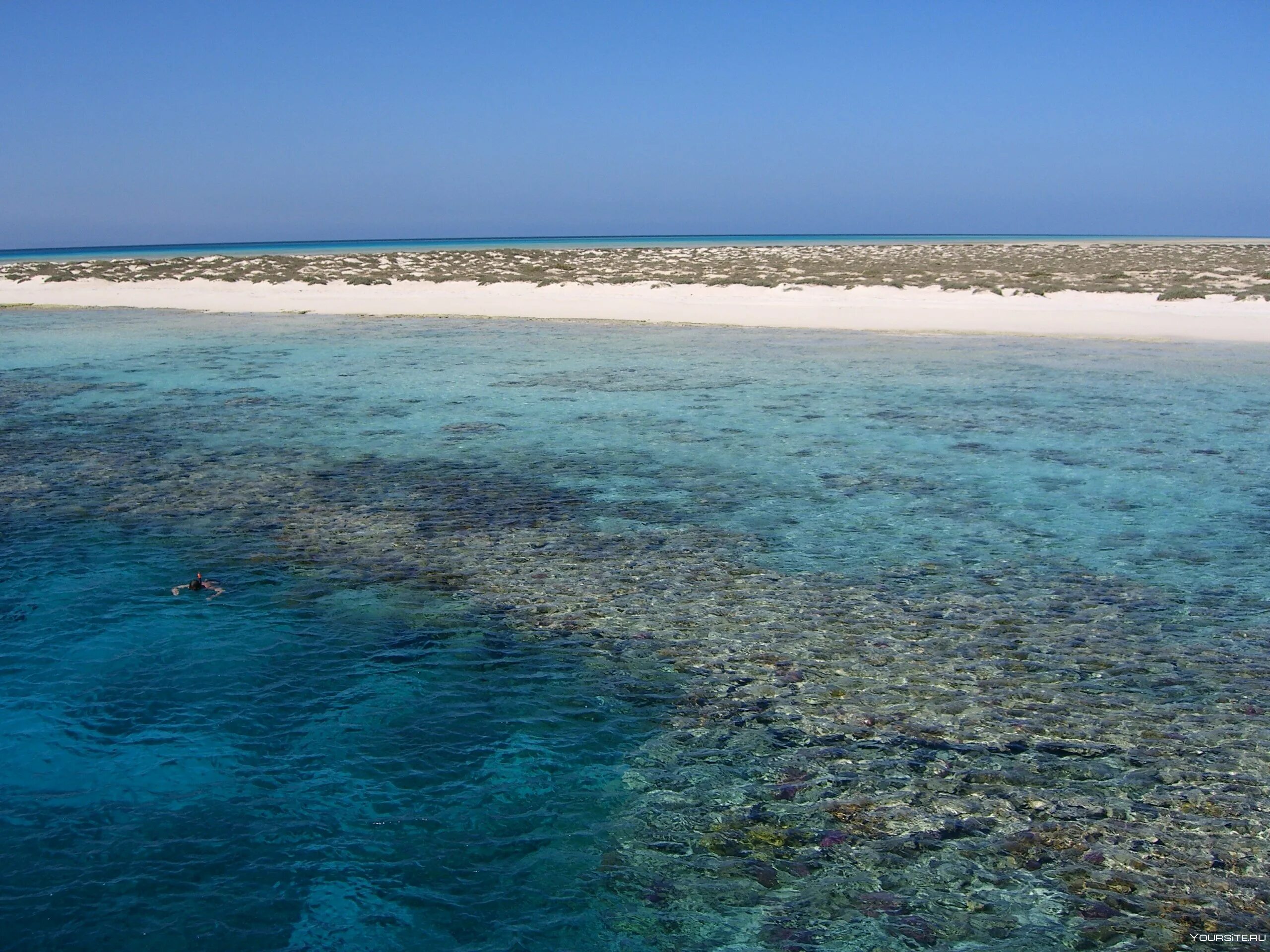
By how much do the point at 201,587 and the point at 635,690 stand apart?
3621 millimetres

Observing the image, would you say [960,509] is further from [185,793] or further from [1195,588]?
[185,793]

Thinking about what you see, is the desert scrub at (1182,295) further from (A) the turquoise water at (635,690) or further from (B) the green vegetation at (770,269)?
(A) the turquoise water at (635,690)

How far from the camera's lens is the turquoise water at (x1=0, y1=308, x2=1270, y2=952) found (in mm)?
4152

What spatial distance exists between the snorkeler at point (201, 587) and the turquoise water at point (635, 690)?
0.15 meters

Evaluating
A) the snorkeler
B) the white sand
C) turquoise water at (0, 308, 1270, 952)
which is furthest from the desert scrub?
the snorkeler

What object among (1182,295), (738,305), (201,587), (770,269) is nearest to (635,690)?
(201,587)

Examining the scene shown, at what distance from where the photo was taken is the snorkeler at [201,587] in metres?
7.43

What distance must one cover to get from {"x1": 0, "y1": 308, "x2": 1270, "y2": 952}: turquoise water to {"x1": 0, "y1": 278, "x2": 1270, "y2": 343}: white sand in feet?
41.9

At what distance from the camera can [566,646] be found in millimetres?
6562

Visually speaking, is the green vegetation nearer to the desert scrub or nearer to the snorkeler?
the desert scrub

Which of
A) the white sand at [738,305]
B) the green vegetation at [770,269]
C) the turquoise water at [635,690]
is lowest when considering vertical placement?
the turquoise water at [635,690]

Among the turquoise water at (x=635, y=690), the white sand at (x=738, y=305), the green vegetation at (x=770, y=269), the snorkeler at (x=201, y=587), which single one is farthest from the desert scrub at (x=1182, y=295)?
the snorkeler at (x=201, y=587)

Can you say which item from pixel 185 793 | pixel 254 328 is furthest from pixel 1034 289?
pixel 185 793

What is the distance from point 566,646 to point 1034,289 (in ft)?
92.1
